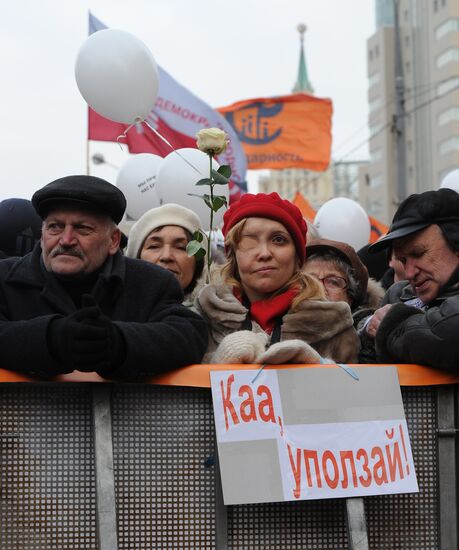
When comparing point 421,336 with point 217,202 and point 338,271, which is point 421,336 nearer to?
point 338,271

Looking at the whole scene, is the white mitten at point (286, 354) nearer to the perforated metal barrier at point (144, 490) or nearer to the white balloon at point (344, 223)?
the perforated metal barrier at point (144, 490)

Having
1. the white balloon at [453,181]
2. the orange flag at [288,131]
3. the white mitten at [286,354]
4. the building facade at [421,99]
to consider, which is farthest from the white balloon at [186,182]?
the building facade at [421,99]

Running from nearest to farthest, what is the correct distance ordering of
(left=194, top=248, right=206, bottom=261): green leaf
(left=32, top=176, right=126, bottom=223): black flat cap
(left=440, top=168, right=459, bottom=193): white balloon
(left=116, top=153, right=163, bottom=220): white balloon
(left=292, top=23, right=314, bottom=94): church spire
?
(left=32, top=176, right=126, bottom=223): black flat cap < (left=194, top=248, right=206, bottom=261): green leaf < (left=440, top=168, right=459, bottom=193): white balloon < (left=116, top=153, right=163, bottom=220): white balloon < (left=292, top=23, right=314, bottom=94): church spire

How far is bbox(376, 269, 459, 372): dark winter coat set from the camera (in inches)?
132

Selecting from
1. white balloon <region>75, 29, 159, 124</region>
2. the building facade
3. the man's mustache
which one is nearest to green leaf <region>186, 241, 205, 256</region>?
the man's mustache

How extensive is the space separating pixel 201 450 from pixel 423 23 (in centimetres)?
8685

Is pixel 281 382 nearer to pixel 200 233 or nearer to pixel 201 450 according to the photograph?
pixel 201 450

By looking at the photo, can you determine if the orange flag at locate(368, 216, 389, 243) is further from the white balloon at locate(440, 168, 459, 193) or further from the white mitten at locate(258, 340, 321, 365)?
the white mitten at locate(258, 340, 321, 365)

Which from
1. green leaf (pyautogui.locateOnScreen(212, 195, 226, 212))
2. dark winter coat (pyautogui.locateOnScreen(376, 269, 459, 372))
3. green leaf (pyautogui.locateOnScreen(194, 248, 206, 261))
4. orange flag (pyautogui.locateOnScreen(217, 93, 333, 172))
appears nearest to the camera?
dark winter coat (pyautogui.locateOnScreen(376, 269, 459, 372))

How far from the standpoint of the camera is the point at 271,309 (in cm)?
410

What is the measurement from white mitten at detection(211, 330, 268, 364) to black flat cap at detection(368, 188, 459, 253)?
29.7 inches

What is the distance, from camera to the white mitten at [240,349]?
11.3 ft

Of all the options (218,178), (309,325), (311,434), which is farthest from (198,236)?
(311,434)

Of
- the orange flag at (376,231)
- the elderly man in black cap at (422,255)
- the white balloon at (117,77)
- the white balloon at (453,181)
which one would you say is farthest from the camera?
the orange flag at (376,231)
